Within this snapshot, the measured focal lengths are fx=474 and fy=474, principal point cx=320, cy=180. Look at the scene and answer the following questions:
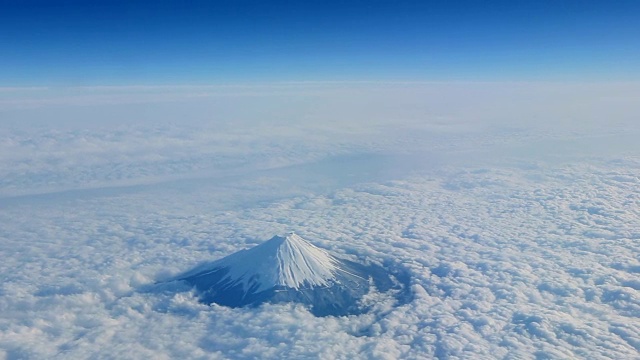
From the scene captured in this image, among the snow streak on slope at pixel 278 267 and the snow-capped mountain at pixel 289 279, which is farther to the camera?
the snow streak on slope at pixel 278 267

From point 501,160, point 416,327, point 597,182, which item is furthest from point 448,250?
point 501,160

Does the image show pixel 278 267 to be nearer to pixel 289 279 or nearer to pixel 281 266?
pixel 281 266

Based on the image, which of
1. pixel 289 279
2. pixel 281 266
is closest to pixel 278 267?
pixel 281 266

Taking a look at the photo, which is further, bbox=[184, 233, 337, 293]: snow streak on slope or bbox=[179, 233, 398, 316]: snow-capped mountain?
A: bbox=[184, 233, 337, 293]: snow streak on slope

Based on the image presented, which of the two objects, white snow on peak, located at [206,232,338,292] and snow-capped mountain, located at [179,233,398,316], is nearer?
snow-capped mountain, located at [179,233,398,316]

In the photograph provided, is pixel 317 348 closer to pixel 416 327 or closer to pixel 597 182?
pixel 416 327
